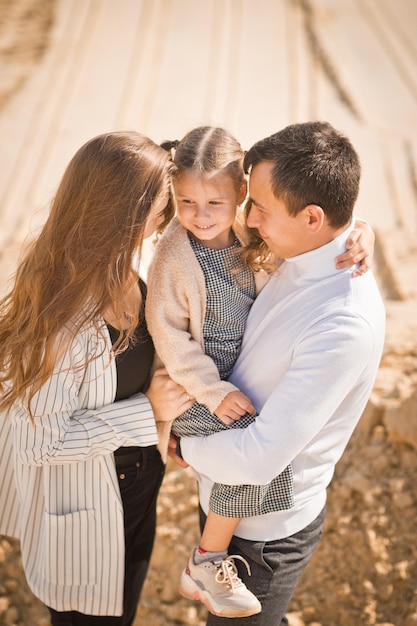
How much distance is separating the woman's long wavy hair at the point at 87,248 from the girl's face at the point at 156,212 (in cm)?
2

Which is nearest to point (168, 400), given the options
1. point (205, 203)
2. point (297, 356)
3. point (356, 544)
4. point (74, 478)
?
point (74, 478)

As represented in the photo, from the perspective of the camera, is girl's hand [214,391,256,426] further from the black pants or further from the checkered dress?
the black pants

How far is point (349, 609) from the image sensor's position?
10.1 ft

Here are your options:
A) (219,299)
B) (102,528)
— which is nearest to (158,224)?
(219,299)

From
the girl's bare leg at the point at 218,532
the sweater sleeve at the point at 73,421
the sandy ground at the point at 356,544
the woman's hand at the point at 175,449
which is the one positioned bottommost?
the sandy ground at the point at 356,544

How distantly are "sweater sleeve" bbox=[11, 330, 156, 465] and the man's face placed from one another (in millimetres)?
656

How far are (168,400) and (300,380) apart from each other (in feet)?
1.87

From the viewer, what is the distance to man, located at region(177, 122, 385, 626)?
179 cm

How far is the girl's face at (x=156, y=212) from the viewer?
2.02 metres

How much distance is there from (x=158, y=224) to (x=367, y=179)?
5.83 metres

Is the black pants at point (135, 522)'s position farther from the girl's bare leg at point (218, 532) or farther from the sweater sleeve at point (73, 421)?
the girl's bare leg at point (218, 532)

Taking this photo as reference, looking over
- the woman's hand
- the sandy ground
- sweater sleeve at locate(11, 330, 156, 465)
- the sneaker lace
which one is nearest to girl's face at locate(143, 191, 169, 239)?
sweater sleeve at locate(11, 330, 156, 465)

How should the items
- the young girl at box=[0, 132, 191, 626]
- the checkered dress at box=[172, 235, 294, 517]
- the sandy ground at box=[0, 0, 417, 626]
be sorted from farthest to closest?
1. the sandy ground at box=[0, 0, 417, 626]
2. the checkered dress at box=[172, 235, 294, 517]
3. the young girl at box=[0, 132, 191, 626]

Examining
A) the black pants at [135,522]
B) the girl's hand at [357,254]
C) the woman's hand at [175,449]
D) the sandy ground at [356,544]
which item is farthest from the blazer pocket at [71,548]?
the girl's hand at [357,254]
